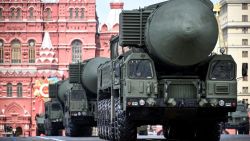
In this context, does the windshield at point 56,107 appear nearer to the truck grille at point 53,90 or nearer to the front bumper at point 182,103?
the truck grille at point 53,90

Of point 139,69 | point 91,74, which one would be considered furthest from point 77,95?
point 139,69

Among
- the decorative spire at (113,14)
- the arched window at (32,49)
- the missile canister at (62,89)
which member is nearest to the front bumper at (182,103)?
the missile canister at (62,89)

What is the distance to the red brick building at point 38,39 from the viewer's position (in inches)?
4838

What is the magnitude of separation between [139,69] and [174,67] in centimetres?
93

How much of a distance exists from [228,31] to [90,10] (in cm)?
2308

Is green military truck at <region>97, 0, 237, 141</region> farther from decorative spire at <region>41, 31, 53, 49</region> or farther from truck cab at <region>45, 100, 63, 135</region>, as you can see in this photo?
decorative spire at <region>41, 31, 53, 49</region>

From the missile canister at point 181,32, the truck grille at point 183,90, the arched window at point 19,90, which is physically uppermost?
the missile canister at point 181,32

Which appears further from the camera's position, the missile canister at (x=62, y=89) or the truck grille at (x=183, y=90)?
the missile canister at (x=62, y=89)

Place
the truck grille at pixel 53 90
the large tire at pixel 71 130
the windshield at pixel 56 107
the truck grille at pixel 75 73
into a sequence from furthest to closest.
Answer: the windshield at pixel 56 107 → the truck grille at pixel 53 90 → the large tire at pixel 71 130 → the truck grille at pixel 75 73

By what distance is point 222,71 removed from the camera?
21.0m

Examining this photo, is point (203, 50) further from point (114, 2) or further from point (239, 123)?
point (114, 2)

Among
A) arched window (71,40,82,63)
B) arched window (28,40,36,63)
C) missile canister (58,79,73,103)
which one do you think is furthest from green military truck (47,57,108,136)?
arched window (28,40,36,63)

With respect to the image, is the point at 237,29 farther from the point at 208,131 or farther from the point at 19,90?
the point at 208,131

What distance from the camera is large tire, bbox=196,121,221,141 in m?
21.9
